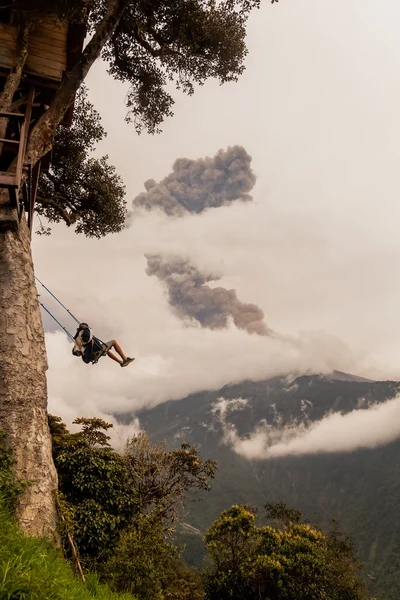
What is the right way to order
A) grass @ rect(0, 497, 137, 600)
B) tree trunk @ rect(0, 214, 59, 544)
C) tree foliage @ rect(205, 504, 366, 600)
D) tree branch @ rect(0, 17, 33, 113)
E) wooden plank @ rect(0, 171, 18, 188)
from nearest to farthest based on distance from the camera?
grass @ rect(0, 497, 137, 600) < tree trunk @ rect(0, 214, 59, 544) < wooden plank @ rect(0, 171, 18, 188) < tree branch @ rect(0, 17, 33, 113) < tree foliage @ rect(205, 504, 366, 600)

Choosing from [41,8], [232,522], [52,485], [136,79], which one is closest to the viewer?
[52,485]

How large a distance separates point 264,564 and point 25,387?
17.4m

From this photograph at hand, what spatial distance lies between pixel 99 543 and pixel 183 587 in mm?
27559

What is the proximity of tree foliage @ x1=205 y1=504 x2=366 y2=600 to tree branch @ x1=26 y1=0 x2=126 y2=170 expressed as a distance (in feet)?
68.8

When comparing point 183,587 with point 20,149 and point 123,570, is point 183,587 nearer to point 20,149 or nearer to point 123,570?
point 123,570

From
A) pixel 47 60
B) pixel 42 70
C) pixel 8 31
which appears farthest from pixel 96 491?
→ pixel 8 31

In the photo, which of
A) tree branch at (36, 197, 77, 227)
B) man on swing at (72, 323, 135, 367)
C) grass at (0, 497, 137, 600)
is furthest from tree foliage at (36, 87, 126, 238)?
grass at (0, 497, 137, 600)

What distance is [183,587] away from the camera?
33.2 meters

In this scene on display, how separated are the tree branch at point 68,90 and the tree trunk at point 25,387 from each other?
3.65 m

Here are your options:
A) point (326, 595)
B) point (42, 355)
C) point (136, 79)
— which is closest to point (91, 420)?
point (42, 355)

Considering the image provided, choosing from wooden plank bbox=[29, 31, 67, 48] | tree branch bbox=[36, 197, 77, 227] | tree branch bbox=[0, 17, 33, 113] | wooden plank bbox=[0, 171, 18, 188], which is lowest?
wooden plank bbox=[0, 171, 18, 188]

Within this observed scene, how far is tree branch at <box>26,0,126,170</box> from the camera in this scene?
13125 millimetres

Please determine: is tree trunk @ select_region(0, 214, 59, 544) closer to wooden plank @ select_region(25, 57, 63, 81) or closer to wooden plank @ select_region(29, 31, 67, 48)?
wooden plank @ select_region(25, 57, 63, 81)

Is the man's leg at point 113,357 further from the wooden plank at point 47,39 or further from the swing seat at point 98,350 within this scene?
the wooden plank at point 47,39
